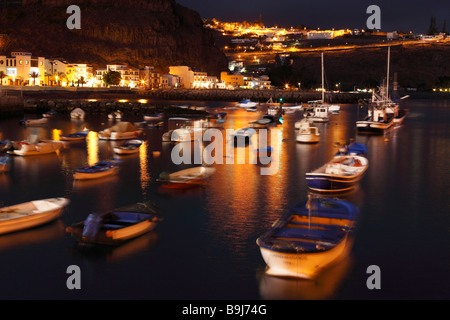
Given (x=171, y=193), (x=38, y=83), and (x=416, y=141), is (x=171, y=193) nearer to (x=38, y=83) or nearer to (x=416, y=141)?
(x=416, y=141)

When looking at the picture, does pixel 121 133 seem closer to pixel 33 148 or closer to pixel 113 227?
pixel 33 148

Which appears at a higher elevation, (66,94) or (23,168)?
(66,94)

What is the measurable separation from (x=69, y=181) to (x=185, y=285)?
1364cm

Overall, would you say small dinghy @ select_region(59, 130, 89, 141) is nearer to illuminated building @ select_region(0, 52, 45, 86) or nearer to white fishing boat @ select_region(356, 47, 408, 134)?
white fishing boat @ select_region(356, 47, 408, 134)

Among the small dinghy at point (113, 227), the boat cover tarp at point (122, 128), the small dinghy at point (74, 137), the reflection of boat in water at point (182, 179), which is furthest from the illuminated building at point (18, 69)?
the small dinghy at point (113, 227)

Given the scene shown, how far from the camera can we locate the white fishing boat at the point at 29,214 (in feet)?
48.9

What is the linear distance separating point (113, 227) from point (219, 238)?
3.43m

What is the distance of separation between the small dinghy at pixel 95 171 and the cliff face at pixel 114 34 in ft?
352

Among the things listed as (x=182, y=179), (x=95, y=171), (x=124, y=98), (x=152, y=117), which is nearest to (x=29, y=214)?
(x=182, y=179)

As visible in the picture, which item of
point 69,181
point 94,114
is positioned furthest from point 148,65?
point 69,181

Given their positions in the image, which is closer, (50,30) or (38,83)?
(38,83)

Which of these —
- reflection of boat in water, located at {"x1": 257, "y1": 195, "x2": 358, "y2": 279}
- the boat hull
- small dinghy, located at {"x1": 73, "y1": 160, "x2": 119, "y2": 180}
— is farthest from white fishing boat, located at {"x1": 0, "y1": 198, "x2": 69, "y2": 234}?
the boat hull
